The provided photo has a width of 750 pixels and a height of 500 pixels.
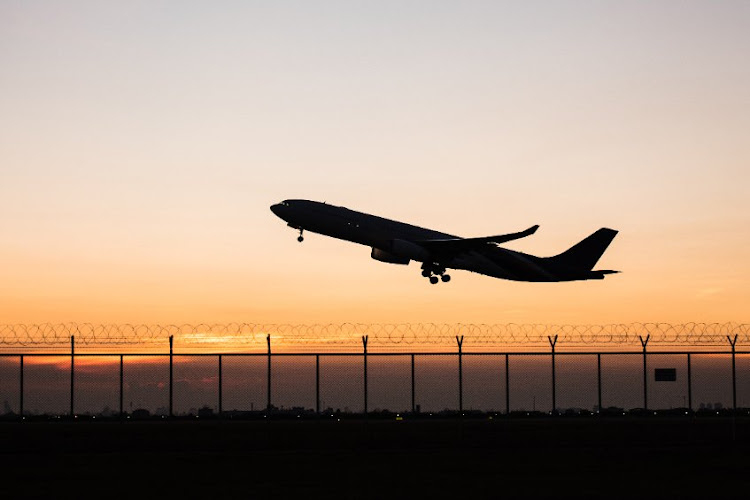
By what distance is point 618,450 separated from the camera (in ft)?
113

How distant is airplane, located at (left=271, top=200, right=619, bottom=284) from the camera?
66500 mm

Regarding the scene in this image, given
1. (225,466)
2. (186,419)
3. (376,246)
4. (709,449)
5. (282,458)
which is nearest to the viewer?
(225,466)

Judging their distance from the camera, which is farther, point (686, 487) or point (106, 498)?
point (686, 487)

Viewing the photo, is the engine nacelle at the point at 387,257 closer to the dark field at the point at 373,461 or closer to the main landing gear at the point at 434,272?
the main landing gear at the point at 434,272

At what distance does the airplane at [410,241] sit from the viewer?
2618 inches

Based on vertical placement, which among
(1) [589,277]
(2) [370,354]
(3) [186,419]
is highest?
(1) [589,277]

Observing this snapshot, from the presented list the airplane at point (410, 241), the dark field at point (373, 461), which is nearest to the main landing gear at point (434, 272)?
the airplane at point (410, 241)

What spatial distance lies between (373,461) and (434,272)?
4004 cm

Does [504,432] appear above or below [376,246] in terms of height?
below

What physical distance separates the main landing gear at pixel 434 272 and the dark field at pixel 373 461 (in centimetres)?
2283

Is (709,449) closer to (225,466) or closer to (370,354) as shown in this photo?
(225,466)

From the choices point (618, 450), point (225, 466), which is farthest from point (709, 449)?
point (225, 466)

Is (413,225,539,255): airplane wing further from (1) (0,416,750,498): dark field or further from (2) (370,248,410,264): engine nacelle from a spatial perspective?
(1) (0,416,750,498): dark field

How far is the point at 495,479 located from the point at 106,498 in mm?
9447
